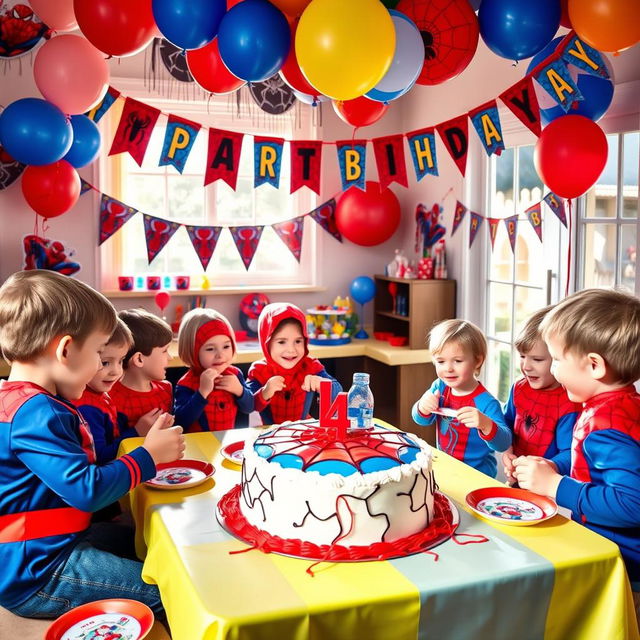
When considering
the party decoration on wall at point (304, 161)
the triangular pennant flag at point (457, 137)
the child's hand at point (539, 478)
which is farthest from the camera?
the party decoration on wall at point (304, 161)

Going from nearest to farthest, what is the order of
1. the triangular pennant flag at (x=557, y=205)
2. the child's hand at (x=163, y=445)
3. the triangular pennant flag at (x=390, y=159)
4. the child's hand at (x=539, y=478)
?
1. the child's hand at (x=539, y=478)
2. the child's hand at (x=163, y=445)
3. the triangular pennant flag at (x=557, y=205)
4. the triangular pennant flag at (x=390, y=159)

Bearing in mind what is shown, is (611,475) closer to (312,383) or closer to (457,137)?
(312,383)

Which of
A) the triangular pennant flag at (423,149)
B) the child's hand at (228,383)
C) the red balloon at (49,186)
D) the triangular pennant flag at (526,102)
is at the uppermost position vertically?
the triangular pennant flag at (526,102)

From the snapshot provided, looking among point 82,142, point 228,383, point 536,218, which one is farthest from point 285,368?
point 82,142

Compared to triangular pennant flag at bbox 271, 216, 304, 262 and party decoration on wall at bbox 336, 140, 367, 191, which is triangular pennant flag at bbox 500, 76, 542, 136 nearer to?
party decoration on wall at bbox 336, 140, 367, 191

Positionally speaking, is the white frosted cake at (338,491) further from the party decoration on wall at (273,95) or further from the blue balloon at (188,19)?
the party decoration on wall at (273,95)

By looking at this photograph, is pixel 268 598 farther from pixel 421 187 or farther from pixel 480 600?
pixel 421 187

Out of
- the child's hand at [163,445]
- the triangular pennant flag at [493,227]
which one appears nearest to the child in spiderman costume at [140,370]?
the child's hand at [163,445]

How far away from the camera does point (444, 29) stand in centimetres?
252

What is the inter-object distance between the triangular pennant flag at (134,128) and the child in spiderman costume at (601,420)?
2.10m

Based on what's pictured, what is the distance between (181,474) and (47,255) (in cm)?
259

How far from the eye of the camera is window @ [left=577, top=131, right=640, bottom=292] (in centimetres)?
305

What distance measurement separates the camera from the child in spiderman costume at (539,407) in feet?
7.36

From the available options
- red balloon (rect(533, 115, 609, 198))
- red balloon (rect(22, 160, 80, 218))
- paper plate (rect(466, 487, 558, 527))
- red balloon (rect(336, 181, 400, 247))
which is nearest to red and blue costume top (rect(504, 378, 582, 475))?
paper plate (rect(466, 487, 558, 527))
